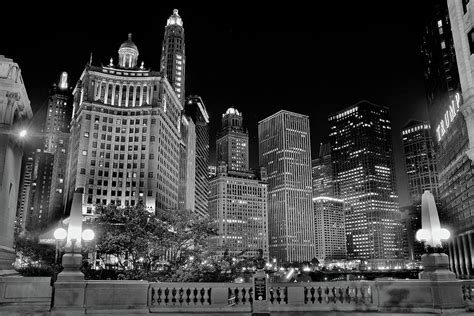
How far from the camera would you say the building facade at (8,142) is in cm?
2417

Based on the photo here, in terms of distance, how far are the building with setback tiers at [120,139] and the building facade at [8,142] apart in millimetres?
106977

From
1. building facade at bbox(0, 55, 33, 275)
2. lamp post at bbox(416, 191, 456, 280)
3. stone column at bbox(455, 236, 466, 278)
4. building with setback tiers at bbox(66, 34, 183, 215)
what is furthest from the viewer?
building with setback tiers at bbox(66, 34, 183, 215)

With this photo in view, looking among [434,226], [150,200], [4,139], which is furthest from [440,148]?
[4,139]

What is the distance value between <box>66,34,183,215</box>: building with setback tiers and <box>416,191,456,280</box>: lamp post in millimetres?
119817

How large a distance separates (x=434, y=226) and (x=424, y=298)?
11.3ft

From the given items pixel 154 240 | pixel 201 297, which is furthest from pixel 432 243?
pixel 154 240

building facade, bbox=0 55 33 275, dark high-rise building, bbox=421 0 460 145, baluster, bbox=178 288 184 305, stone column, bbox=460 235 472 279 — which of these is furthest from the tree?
dark high-rise building, bbox=421 0 460 145

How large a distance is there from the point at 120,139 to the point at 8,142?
119 meters

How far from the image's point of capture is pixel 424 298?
726 inches

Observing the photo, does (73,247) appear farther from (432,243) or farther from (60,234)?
(432,243)

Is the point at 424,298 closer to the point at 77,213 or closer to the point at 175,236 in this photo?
the point at 77,213

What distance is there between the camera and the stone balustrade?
58.9ft

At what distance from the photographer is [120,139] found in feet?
461

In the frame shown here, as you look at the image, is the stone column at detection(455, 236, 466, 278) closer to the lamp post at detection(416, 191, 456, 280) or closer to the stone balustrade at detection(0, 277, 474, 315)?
the lamp post at detection(416, 191, 456, 280)
